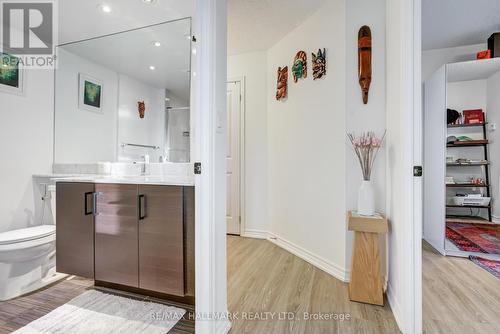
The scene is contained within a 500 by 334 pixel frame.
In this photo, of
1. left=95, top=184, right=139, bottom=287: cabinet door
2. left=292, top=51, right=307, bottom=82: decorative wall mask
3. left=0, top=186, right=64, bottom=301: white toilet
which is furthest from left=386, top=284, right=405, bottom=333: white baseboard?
left=0, top=186, right=64, bottom=301: white toilet

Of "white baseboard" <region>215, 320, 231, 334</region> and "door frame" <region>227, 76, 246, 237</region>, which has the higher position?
"door frame" <region>227, 76, 246, 237</region>

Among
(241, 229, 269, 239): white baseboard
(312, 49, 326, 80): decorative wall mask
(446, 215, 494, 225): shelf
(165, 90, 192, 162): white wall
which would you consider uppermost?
(312, 49, 326, 80): decorative wall mask

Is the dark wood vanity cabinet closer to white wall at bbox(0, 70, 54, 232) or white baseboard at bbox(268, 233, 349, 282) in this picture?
white wall at bbox(0, 70, 54, 232)

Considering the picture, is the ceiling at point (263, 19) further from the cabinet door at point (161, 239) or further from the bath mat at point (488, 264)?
the bath mat at point (488, 264)

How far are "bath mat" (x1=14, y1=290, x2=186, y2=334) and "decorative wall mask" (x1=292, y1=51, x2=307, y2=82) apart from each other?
8.12 feet

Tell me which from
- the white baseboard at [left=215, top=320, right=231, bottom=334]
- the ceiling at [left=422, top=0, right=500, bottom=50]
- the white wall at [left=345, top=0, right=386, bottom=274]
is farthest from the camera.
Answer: the ceiling at [left=422, top=0, right=500, bottom=50]

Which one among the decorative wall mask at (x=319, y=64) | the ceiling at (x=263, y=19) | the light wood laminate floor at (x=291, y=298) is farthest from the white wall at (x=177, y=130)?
the decorative wall mask at (x=319, y=64)

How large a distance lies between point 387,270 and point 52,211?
3.28m

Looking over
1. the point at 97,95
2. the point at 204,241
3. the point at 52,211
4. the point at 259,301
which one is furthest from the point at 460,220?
the point at 52,211

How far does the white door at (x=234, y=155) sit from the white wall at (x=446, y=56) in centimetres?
272

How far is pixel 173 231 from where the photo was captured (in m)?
1.56

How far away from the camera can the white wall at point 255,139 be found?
3143 mm

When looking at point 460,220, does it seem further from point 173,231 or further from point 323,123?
point 173,231

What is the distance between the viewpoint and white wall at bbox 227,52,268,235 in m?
3.14
